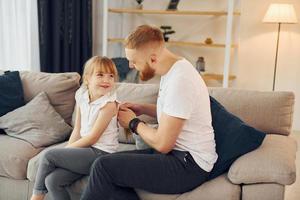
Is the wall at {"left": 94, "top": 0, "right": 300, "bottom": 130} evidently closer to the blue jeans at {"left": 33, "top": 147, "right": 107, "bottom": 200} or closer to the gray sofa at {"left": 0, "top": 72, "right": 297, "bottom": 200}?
→ the gray sofa at {"left": 0, "top": 72, "right": 297, "bottom": 200}

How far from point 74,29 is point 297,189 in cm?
289

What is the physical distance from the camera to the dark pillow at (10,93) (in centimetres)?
264

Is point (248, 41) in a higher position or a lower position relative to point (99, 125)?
higher

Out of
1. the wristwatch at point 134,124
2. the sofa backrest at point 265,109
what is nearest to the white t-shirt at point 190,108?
the wristwatch at point 134,124

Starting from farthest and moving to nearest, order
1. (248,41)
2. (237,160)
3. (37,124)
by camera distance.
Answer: (248,41), (37,124), (237,160)

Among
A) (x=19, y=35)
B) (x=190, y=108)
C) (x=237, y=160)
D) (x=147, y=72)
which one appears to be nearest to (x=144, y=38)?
(x=147, y=72)

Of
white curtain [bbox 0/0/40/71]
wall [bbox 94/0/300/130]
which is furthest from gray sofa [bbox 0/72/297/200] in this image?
wall [bbox 94/0/300/130]

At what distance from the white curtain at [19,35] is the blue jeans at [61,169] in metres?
2.16

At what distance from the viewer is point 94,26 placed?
200 inches

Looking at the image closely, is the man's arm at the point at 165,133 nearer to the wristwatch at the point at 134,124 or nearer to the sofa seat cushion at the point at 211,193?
the wristwatch at the point at 134,124

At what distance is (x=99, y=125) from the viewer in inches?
80.4

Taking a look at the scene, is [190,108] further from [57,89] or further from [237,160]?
[57,89]

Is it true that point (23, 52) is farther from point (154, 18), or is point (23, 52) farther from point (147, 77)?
point (147, 77)

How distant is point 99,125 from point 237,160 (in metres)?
0.71
